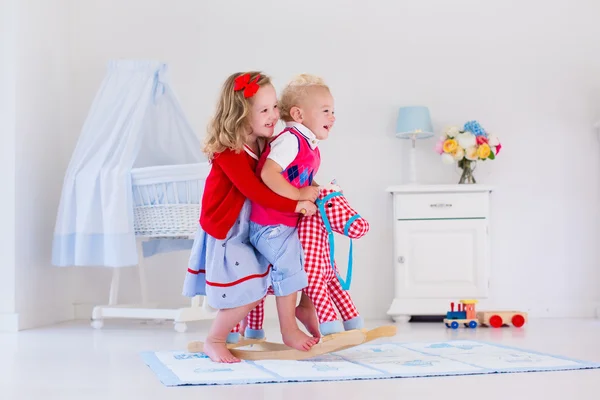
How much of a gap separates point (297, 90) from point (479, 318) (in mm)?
1761

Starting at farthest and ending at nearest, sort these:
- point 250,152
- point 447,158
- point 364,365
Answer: point 447,158 → point 250,152 → point 364,365

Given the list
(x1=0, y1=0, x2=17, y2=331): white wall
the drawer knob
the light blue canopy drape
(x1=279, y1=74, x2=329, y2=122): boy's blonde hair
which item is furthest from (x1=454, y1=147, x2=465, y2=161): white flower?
(x1=0, y1=0, x2=17, y2=331): white wall

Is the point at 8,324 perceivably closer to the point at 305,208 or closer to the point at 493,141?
the point at 305,208

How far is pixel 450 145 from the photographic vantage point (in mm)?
4070

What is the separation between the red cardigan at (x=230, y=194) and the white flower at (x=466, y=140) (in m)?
2.00

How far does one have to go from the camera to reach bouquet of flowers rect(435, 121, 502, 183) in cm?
403

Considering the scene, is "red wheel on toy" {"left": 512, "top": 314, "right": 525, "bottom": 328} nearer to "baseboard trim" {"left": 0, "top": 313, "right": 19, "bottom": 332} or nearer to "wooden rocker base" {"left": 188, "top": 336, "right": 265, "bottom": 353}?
"wooden rocker base" {"left": 188, "top": 336, "right": 265, "bottom": 353}

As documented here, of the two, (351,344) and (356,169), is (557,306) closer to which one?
(356,169)

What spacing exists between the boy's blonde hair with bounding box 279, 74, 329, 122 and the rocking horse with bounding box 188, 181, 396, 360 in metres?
0.28

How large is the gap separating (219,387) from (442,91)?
2972mm

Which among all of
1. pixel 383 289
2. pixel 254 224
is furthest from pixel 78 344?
pixel 383 289

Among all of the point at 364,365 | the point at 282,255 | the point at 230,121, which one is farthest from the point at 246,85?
the point at 364,365

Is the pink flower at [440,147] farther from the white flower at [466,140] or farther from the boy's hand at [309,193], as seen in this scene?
the boy's hand at [309,193]

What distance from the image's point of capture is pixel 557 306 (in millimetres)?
4230
